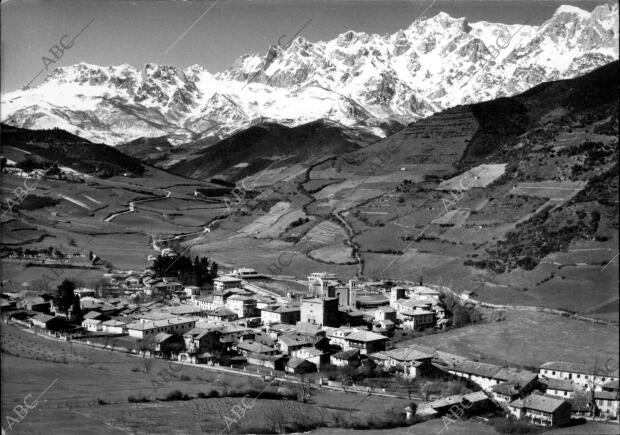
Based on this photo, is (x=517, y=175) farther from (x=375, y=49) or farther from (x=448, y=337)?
(x=375, y=49)

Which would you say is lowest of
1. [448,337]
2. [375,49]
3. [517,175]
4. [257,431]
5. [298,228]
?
[257,431]

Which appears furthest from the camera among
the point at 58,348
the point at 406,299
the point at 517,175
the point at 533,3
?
the point at 517,175

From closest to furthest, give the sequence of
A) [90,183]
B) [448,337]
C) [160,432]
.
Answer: [160,432]
[448,337]
[90,183]

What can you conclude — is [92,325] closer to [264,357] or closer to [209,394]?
[264,357]

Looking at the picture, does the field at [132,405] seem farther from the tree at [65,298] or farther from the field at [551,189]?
the field at [551,189]

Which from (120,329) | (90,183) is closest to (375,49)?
(90,183)

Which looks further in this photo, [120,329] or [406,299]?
[406,299]

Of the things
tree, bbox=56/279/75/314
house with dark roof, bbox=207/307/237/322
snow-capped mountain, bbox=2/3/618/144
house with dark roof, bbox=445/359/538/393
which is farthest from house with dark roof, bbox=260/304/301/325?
snow-capped mountain, bbox=2/3/618/144

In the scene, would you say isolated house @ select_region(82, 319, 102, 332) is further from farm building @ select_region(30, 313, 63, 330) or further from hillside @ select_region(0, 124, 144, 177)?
hillside @ select_region(0, 124, 144, 177)
